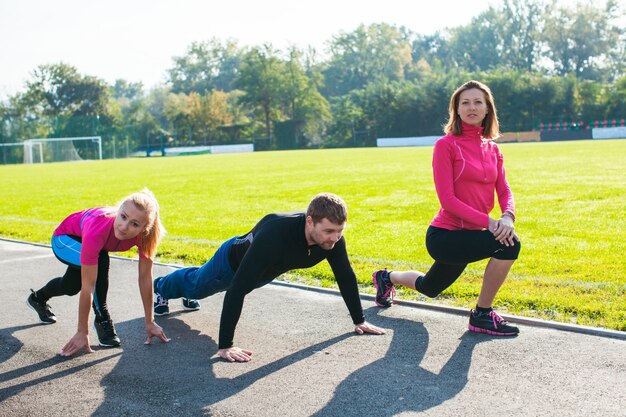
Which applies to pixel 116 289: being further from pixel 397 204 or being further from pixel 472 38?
pixel 472 38

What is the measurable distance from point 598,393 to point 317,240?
1885 mm

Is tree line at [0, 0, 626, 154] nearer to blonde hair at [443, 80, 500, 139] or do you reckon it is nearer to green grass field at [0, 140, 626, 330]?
green grass field at [0, 140, 626, 330]

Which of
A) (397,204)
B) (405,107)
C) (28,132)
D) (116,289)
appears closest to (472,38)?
(405,107)

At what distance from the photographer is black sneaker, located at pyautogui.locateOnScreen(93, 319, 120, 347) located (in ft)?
16.3

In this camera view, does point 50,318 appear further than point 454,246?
Yes

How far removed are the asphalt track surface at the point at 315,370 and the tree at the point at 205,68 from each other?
127 meters

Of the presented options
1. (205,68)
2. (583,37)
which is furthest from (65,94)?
(583,37)

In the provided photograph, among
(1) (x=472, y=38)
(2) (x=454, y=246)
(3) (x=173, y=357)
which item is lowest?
(3) (x=173, y=357)

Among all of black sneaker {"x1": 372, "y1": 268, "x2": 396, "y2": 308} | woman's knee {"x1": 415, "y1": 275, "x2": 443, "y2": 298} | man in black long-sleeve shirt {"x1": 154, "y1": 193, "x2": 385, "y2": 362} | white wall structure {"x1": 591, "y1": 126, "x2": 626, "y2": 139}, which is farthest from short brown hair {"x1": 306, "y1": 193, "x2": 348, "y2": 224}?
white wall structure {"x1": 591, "y1": 126, "x2": 626, "y2": 139}

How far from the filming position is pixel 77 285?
5.54m

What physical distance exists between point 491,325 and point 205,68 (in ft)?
427

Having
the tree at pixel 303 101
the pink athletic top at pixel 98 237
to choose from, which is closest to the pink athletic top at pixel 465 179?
the pink athletic top at pixel 98 237

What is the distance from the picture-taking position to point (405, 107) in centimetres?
7250

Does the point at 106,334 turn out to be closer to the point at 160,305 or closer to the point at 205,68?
the point at 160,305
